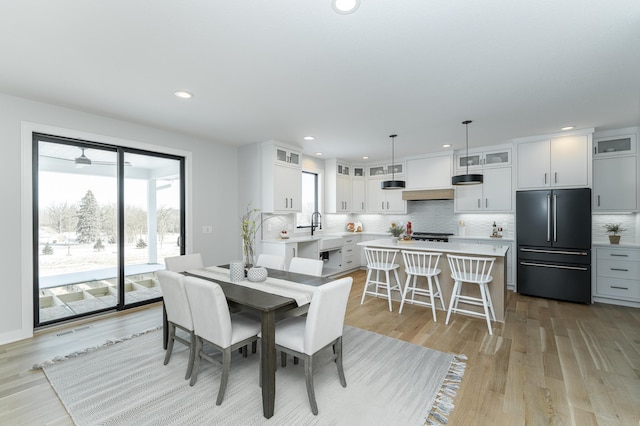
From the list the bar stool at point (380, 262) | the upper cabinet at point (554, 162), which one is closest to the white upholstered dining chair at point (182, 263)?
the bar stool at point (380, 262)

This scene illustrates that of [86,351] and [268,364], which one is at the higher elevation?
[268,364]

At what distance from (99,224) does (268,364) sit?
3.38 metres

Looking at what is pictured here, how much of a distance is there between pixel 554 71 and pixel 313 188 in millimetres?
4808

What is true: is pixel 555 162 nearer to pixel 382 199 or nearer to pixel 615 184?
pixel 615 184

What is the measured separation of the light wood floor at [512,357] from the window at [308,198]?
2630mm

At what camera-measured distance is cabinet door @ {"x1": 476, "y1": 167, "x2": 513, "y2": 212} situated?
5219 mm

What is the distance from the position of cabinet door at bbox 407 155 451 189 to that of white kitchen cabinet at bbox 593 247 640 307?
2.60 m

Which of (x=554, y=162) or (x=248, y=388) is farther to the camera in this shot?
(x=554, y=162)

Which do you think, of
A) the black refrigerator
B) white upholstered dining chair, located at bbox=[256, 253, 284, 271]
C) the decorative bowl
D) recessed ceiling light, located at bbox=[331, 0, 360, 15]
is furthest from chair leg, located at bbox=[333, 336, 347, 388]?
the black refrigerator

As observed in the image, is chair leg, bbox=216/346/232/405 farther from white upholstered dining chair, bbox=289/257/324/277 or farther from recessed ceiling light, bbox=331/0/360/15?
recessed ceiling light, bbox=331/0/360/15

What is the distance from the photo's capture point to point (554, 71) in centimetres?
254

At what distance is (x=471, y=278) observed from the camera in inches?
135

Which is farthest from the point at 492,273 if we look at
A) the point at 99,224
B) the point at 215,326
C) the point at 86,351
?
the point at 99,224

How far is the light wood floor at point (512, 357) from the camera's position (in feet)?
6.54
